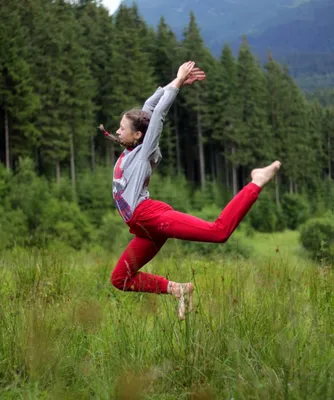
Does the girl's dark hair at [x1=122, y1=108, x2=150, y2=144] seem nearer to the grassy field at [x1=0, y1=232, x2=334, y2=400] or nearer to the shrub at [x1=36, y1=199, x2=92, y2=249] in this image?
the grassy field at [x1=0, y1=232, x2=334, y2=400]

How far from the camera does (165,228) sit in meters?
3.82

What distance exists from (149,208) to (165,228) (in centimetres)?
16

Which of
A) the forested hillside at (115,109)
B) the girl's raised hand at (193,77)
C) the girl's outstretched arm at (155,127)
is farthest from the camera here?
the forested hillside at (115,109)

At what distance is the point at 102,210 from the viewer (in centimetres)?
4859

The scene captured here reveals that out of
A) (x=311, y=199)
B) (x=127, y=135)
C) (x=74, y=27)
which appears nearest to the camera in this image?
(x=127, y=135)

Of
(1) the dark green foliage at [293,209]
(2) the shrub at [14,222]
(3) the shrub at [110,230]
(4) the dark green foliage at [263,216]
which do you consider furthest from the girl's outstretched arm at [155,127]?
(1) the dark green foliage at [293,209]

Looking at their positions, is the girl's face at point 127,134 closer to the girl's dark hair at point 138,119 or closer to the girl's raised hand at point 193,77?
the girl's dark hair at point 138,119

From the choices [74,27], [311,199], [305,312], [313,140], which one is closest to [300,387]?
[305,312]

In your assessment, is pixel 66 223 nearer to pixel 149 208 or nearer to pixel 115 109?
pixel 115 109

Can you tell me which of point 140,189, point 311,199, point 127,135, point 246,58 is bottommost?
point 311,199

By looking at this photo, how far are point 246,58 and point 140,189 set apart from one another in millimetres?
59522

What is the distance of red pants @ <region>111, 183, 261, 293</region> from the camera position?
377 centimetres

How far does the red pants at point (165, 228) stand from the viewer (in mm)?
3770

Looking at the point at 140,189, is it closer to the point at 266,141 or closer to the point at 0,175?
the point at 0,175
